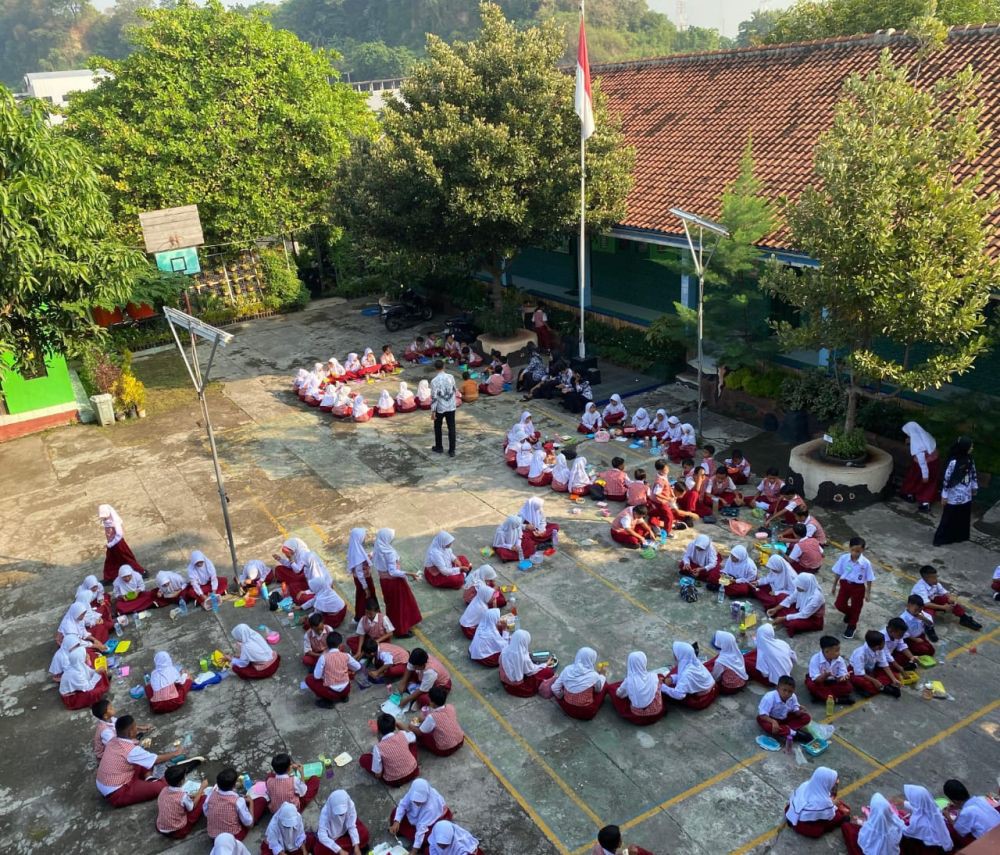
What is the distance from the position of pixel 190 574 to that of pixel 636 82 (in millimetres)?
19618

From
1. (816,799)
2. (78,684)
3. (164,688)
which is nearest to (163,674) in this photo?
(164,688)

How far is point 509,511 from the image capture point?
14.7 metres

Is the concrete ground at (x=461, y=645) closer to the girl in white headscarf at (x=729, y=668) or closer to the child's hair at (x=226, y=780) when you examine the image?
the girl in white headscarf at (x=729, y=668)

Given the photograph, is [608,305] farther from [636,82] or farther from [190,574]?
[190,574]

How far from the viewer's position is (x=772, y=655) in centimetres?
980

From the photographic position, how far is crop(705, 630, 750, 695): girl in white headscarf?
987 cm

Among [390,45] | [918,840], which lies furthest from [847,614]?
[390,45]

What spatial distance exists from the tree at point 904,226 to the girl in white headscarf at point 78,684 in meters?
11.6

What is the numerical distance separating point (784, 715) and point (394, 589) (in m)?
5.06

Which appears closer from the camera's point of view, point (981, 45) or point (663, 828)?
point (663, 828)

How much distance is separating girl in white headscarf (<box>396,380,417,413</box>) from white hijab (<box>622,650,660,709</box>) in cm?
1109

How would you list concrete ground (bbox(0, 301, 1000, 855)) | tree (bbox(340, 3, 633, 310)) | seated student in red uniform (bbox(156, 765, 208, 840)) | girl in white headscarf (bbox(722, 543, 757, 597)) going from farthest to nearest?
tree (bbox(340, 3, 633, 310)), girl in white headscarf (bbox(722, 543, 757, 597)), concrete ground (bbox(0, 301, 1000, 855)), seated student in red uniform (bbox(156, 765, 208, 840))

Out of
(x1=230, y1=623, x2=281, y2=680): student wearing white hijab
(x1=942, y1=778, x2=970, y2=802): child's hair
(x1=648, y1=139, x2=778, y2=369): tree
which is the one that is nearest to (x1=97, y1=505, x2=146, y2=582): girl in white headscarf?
(x1=230, y1=623, x2=281, y2=680): student wearing white hijab

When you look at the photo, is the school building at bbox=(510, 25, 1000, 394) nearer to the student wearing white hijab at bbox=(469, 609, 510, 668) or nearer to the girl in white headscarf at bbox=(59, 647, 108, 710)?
the student wearing white hijab at bbox=(469, 609, 510, 668)
